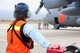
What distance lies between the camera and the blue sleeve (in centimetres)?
450

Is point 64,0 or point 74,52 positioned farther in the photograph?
point 64,0

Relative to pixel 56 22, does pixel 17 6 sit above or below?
above

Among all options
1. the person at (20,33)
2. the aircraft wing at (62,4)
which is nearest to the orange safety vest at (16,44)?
the person at (20,33)

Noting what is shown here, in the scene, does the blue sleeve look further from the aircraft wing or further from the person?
the aircraft wing

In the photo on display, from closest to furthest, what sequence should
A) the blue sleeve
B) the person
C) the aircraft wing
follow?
the blue sleeve → the person → the aircraft wing

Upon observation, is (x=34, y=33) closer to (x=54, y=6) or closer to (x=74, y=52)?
(x=74, y=52)

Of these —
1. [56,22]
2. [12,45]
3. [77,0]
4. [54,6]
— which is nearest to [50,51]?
[12,45]

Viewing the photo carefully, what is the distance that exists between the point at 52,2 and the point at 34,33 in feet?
59.6

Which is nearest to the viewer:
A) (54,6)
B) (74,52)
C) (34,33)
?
(74,52)

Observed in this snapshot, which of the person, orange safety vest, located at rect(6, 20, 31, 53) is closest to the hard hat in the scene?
the person

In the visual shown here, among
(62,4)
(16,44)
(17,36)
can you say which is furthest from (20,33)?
(62,4)

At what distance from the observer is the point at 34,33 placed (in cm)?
458

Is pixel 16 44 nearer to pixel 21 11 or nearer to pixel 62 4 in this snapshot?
pixel 21 11

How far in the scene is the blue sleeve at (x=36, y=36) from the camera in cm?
450
